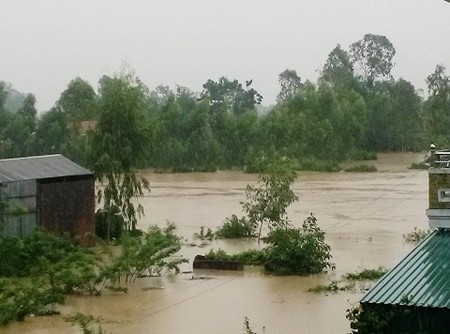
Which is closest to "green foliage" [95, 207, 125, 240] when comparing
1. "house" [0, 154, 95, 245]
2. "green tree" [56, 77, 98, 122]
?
"house" [0, 154, 95, 245]

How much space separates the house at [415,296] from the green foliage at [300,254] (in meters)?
7.94

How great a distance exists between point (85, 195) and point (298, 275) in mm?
6124

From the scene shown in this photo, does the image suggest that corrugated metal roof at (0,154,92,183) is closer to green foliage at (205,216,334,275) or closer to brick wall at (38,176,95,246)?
brick wall at (38,176,95,246)

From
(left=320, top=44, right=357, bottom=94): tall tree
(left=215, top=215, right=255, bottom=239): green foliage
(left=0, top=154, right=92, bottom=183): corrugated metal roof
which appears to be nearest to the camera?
(left=0, top=154, right=92, bottom=183): corrugated metal roof

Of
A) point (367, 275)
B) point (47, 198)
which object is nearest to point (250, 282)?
point (367, 275)

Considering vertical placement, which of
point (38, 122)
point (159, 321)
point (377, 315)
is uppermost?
point (38, 122)

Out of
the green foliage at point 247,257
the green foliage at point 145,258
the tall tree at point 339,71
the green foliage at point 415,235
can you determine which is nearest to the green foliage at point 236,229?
the green foliage at point 247,257

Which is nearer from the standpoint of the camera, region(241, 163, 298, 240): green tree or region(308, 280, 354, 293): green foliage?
region(308, 280, 354, 293): green foliage

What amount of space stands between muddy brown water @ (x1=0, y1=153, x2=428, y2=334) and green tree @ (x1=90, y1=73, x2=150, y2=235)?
2273 millimetres

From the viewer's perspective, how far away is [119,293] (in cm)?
1554

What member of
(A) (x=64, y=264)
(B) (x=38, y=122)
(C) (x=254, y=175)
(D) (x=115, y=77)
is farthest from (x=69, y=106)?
(A) (x=64, y=264)

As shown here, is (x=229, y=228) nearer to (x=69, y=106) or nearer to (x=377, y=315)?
(x=377, y=315)

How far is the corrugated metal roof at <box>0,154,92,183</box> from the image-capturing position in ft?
62.0

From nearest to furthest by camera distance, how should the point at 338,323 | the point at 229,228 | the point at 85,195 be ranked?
1. the point at 338,323
2. the point at 85,195
3. the point at 229,228
